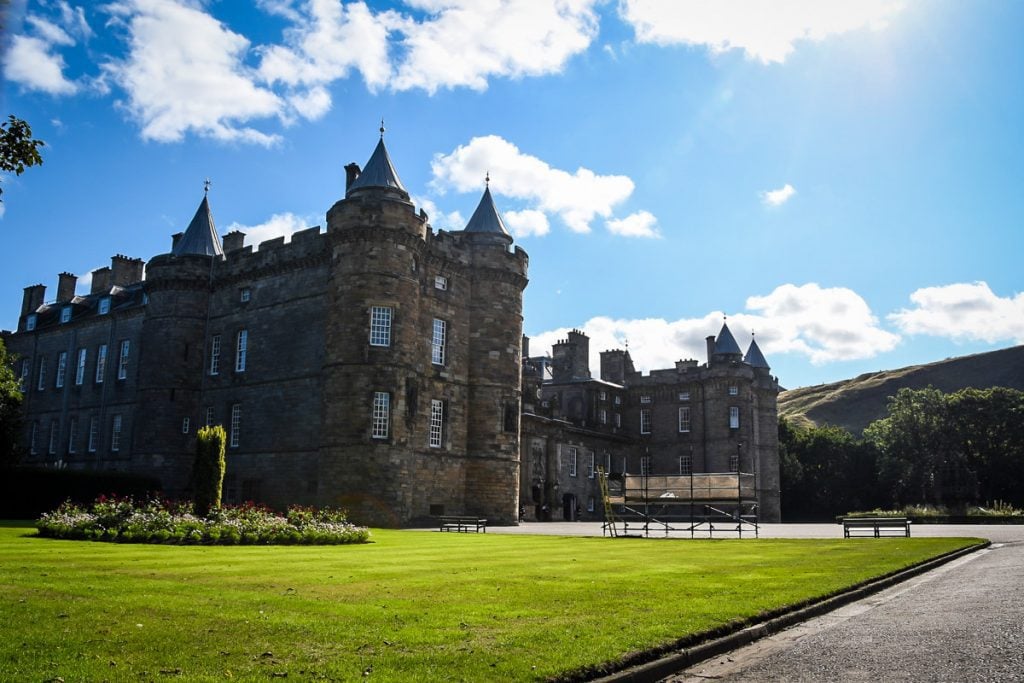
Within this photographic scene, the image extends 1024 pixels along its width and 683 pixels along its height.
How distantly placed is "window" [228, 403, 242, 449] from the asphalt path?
34952mm

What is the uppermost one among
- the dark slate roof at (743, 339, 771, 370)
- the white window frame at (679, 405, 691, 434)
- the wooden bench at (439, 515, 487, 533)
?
the dark slate roof at (743, 339, 771, 370)

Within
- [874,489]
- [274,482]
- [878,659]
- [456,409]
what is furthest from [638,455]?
[878,659]

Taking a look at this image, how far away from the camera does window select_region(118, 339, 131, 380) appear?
49.4 meters

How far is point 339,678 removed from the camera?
6730 mm

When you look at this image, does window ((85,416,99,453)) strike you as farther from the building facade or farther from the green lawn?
the green lawn

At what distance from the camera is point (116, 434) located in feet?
159

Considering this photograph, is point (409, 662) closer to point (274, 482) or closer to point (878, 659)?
point (878, 659)

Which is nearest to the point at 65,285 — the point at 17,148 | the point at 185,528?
the point at 185,528

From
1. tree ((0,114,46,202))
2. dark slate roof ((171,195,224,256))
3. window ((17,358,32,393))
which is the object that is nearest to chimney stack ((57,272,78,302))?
window ((17,358,32,393))

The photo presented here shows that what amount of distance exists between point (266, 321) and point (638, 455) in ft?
123

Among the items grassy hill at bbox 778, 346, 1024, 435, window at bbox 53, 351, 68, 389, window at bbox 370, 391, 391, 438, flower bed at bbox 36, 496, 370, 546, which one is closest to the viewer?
flower bed at bbox 36, 496, 370, 546

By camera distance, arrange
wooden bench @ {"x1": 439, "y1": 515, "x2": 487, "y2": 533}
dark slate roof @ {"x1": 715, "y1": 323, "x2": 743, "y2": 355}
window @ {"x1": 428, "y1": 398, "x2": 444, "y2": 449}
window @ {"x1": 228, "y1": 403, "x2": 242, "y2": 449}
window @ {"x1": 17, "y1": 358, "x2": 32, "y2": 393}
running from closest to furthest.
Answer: wooden bench @ {"x1": 439, "y1": 515, "x2": 487, "y2": 533} → window @ {"x1": 428, "y1": 398, "x2": 444, "y2": 449} → window @ {"x1": 228, "y1": 403, "x2": 242, "y2": 449} → window @ {"x1": 17, "y1": 358, "x2": 32, "y2": 393} → dark slate roof @ {"x1": 715, "y1": 323, "x2": 743, "y2": 355}

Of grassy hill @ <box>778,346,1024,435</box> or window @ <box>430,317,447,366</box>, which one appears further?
grassy hill @ <box>778,346,1024,435</box>

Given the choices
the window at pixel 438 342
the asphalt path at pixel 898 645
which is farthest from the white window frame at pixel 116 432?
the asphalt path at pixel 898 645
